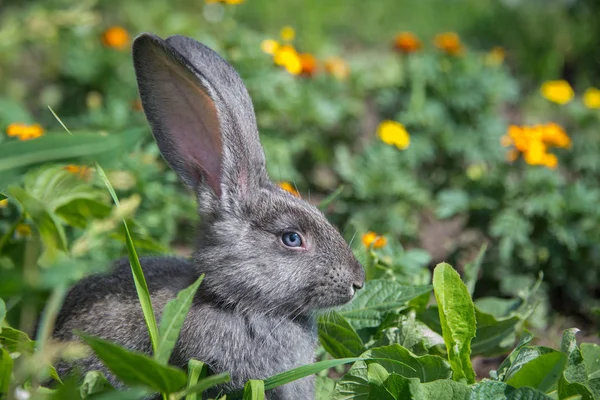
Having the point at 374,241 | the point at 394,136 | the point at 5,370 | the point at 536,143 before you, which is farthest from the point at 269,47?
the point at 5,370

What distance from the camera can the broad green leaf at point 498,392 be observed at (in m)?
2.65

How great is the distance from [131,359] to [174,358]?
79 cm

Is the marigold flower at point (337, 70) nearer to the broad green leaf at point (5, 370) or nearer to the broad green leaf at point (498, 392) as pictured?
the broad green leaf at point (498, 392)

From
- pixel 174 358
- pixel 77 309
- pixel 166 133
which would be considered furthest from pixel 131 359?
pixel 166 133

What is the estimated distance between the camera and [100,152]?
6.79ft

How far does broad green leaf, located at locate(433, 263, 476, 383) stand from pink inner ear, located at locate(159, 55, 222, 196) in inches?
38.4

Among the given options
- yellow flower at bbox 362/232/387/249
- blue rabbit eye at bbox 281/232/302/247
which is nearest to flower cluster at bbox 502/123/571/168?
yellow flower at bbox 362/232/387/249

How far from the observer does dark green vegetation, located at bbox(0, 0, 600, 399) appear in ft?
8.65

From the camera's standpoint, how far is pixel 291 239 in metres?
3.28

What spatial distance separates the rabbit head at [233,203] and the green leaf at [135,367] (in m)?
0.82

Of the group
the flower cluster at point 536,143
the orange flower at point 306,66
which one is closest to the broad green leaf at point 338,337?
the flower cluster at point 536,143

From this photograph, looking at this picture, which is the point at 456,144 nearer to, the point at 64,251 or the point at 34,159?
the point at 64,251

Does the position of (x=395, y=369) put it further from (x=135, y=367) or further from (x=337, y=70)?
(x=337, y=70)

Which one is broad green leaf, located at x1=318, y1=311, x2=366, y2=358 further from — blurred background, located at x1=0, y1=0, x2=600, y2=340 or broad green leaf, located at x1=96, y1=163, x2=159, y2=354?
broad green leaf, located at x1=96, y1=163, x2=159, y2=354
